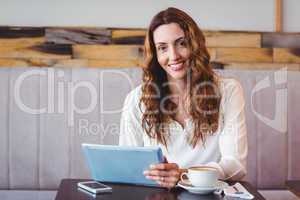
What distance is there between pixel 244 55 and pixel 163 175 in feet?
4.29

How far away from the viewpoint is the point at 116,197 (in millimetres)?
1207

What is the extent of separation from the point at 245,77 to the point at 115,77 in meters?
0.64

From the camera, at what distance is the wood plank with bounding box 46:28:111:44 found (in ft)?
7.77

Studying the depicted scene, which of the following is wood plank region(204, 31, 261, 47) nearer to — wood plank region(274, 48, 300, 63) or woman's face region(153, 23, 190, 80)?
wood plank region(274, 48, 300, 63)

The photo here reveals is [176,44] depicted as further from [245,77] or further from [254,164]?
[254,164]

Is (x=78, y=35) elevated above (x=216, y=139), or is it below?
above

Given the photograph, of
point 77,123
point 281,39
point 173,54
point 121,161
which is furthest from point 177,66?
point 281,39

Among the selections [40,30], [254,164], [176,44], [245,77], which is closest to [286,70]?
[245,77]

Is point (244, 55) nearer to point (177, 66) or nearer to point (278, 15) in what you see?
point (278, 15)

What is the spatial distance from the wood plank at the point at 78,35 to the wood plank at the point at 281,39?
83 centimetres

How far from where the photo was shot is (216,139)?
1.67m

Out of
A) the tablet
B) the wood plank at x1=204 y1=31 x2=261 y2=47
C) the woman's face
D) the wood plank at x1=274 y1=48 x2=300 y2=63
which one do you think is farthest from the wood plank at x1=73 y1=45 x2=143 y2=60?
the tablet

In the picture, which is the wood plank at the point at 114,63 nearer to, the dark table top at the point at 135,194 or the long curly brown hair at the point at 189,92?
the long curly brown hair at the point at 189,92

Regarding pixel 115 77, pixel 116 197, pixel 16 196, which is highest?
pixel 115 77
